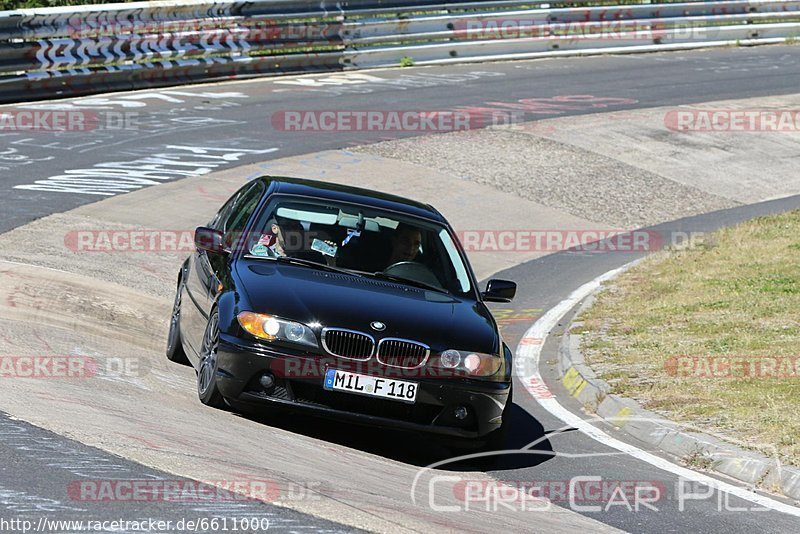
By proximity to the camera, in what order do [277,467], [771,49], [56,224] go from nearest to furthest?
[277,467]
[56,224]
[771,49]

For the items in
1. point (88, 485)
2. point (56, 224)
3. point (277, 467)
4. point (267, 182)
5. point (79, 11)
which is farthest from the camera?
point (79, 11)

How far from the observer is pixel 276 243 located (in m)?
8.73

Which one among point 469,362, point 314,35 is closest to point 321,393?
point 469,362

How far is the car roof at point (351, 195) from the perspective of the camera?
9.11 metres

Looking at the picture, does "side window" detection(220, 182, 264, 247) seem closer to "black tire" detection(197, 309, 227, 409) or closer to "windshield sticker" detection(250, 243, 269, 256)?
"windshield sticker" detection(250, 243, 269, 256)

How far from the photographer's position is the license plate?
7398 millimetres

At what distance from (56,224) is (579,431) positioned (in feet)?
23.4

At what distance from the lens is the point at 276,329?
7484 mm

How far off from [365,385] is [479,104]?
1636 centimetres

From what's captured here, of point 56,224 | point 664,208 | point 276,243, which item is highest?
point 276,243

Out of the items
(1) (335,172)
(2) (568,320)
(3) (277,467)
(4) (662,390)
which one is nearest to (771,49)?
(1) (335,172)

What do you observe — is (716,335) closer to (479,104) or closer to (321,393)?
(321,393)

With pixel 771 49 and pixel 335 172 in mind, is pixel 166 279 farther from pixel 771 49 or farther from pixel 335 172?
pixel 771 49

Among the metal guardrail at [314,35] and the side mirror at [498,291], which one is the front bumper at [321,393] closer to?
the side mirror at [498,291]
